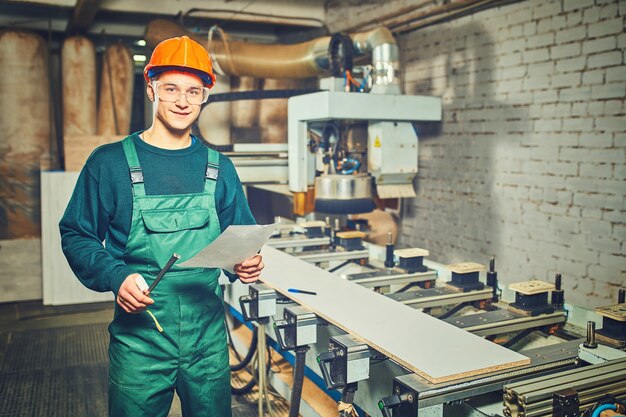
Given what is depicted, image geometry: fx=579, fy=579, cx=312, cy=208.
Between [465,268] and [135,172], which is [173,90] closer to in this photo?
[135,172]

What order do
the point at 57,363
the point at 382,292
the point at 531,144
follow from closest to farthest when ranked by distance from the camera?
the point at 382,292 → the point at 531,144 → the point at 57,363

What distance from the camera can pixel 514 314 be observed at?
192cm

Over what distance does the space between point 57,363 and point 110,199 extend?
2269mm

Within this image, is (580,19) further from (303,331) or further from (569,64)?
(303,331)

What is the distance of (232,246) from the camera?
4.29 feet

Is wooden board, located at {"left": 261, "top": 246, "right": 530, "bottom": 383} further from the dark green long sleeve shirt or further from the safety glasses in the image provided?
the safety glasses

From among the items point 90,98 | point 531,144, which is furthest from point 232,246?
point 90,98

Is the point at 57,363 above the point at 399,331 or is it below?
below

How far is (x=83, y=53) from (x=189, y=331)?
12.3 feet

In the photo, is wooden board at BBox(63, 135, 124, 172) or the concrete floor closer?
the concrete floor

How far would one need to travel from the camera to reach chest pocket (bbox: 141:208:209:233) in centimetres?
141

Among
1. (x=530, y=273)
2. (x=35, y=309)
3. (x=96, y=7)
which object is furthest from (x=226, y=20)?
(x=530, y=273)

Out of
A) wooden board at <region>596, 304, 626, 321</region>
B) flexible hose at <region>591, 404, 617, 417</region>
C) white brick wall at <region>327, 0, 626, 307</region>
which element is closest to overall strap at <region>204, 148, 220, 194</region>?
flexible hose at <region>591, 404, 617, 417</region>

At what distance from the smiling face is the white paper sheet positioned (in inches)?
14.4
